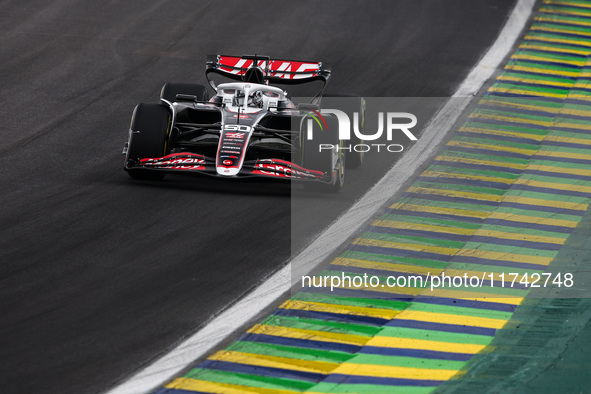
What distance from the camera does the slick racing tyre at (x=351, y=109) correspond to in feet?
52.5

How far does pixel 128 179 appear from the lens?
48.7 ft

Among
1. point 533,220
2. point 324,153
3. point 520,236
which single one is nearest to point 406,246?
point 520,236

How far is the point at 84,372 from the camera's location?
9.27 m

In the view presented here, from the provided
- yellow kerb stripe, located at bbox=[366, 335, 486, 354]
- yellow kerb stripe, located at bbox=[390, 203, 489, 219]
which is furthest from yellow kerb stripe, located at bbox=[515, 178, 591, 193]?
yellow kerb stripe, located at bbox=[366, 335, 486, 354]

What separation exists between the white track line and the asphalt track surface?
0.56ft

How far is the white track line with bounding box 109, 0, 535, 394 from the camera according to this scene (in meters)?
9.48

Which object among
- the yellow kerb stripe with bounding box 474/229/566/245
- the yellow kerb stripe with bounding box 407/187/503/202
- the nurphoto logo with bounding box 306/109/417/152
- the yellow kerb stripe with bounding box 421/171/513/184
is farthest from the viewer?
the yellow kerb stripe with bounding box 421/171/513/184

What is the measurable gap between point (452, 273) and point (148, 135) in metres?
4.68

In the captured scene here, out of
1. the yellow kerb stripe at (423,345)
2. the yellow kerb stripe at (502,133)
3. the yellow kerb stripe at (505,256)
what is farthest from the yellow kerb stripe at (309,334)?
the yellow kerb stripe at (502,133)

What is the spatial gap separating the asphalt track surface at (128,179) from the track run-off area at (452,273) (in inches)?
32.4

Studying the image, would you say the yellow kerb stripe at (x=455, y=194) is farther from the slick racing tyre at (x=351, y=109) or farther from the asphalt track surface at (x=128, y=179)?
the slick racing tyre at (x=351, y=109)

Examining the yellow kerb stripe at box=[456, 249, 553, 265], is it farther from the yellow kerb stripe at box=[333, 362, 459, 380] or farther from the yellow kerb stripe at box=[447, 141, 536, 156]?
the yellow kerb stripe at box=[447, 141, 536, 156]

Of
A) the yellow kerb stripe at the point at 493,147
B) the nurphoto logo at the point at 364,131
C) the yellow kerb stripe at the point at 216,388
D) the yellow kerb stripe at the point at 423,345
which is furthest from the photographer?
the yellow kerb stripe at the point at 493,147

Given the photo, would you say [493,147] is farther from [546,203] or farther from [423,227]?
[423,227]
